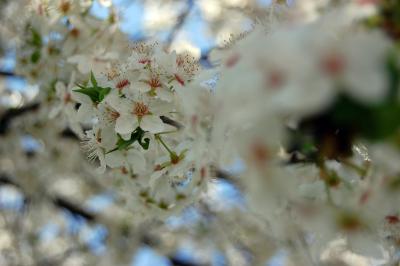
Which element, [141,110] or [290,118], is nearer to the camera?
[290,118]

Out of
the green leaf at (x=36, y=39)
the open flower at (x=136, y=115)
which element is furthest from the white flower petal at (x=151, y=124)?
the green leaf at (x=36, y=39)

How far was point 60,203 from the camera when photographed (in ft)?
12.9

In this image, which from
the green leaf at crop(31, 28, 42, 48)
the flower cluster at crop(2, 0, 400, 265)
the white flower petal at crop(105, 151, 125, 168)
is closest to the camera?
the flower cluster at crop(2, 0, 400, 265)

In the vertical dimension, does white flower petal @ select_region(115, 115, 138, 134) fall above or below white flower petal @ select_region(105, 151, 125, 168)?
above

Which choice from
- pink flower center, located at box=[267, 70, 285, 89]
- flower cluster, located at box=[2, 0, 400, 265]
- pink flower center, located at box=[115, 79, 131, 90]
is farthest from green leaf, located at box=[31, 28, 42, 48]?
pink flower center, located at box=[267, 70, 285, 89]

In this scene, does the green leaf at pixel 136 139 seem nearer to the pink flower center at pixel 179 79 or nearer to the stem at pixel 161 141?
the stem at pixel 161 141

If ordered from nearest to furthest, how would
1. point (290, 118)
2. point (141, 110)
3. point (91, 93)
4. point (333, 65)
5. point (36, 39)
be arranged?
point (333, 65) → point (290, 118) → point (141, 110) → point (91, 93) → point (36, 39)

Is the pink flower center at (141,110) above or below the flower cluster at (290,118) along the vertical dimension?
below

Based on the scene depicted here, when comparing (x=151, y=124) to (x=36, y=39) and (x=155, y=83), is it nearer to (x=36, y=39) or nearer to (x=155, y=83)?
(x=155, y=83)

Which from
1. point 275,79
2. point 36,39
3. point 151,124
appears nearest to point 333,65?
point 275,79

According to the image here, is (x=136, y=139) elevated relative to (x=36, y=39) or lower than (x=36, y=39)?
elevated

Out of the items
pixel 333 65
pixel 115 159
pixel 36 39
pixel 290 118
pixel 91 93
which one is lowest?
pixel 36 39

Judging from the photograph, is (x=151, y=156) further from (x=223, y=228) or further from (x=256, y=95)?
(x=223, y=228)

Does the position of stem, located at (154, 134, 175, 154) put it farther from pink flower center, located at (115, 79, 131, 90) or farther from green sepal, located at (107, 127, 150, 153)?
pink flower center, located at (115, 79, 131, 90)
